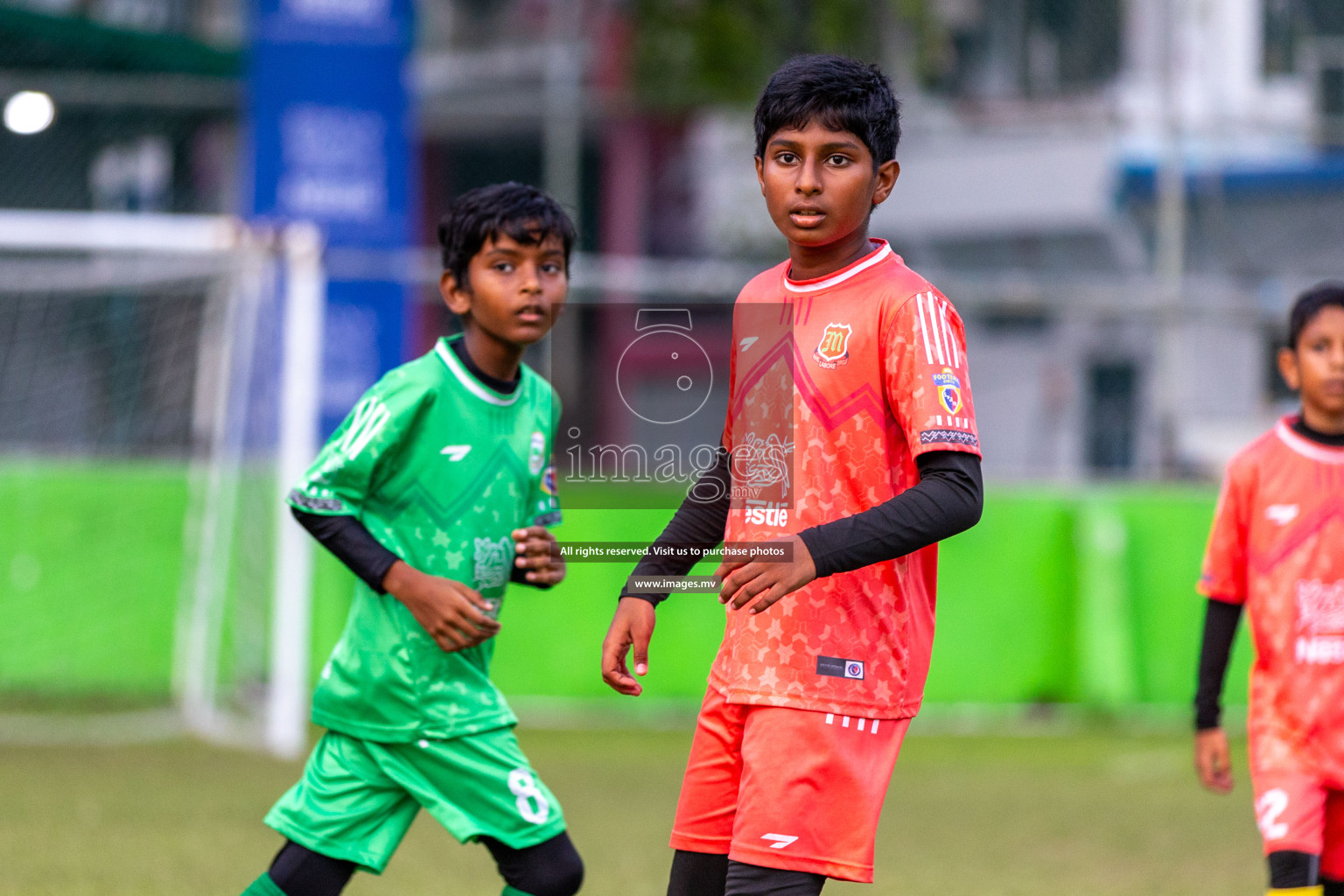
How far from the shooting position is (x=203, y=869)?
5352mm

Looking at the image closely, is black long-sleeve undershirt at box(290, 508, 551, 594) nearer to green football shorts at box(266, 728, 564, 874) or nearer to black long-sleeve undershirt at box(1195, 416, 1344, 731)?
green football shorts at box(266, 728, 564, 874)

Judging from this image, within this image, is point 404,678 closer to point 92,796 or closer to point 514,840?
point 514,840

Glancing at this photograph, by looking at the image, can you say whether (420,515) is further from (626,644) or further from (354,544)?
(626,644)

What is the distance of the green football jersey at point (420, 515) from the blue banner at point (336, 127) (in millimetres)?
7738

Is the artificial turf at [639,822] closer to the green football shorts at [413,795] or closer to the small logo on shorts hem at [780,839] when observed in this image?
the green football shorts at [413,795]

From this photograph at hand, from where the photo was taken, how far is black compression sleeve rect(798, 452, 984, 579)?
2.51 meters

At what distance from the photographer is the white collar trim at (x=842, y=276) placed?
277cm

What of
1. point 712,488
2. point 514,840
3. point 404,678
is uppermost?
point 712,488

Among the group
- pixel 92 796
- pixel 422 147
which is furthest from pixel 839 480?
pixel 422 147

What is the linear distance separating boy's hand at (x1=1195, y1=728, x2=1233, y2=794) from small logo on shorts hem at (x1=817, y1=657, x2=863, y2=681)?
1.47m

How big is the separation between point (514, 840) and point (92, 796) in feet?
12.8

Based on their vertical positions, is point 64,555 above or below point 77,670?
above

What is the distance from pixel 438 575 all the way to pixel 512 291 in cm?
59

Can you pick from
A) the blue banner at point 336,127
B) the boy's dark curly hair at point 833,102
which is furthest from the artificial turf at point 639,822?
the blue banner at point 336,127
